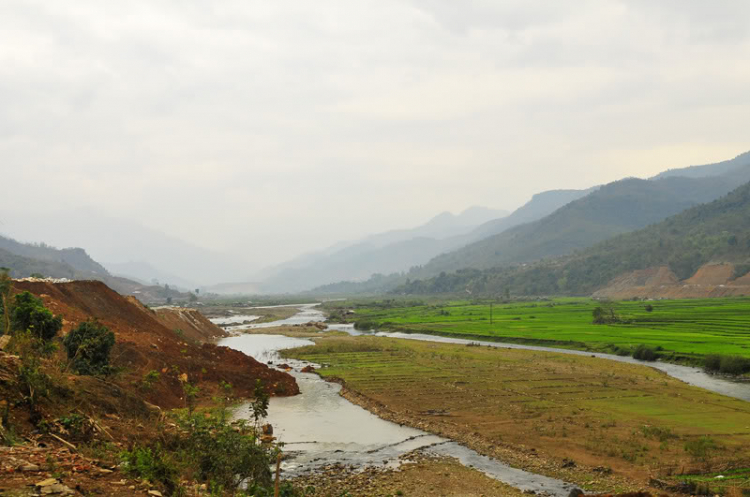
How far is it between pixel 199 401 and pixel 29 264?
182097 mm

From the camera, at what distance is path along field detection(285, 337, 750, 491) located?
24267mm

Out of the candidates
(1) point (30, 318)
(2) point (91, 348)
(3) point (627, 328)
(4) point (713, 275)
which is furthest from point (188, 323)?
(4) point (713, 275)

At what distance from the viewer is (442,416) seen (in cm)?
3394

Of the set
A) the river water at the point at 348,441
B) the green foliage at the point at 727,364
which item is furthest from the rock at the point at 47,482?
the green foliage at the point at 727,364

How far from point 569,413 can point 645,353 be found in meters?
30.6

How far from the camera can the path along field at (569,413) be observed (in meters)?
24.3

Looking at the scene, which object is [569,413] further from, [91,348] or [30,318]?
[30,318]

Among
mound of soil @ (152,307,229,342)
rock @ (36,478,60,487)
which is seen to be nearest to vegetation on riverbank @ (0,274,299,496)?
rock @ (36,478,60,487)

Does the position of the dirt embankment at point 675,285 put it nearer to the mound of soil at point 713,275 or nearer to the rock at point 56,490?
the mound of soil at point 713,275

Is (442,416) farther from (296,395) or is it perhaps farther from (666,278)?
(666,278)

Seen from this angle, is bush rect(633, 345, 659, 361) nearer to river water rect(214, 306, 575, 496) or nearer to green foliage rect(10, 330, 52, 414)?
river water rect(214, 306, 575, 496)

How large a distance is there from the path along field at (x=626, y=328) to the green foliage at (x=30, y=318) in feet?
194

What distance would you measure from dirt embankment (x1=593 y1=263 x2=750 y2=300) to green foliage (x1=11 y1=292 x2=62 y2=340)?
147 m

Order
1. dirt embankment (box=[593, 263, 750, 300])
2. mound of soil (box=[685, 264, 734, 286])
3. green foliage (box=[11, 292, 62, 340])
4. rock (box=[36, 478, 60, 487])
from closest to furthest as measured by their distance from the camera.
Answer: rock (box=[36, 478, 60, 487]), green foliage (box=[11, 292, 62, 340]), dirt embankment (box=[593, 263, 750, 300]), mound of soil (box=[685, 264, 734, 286])
